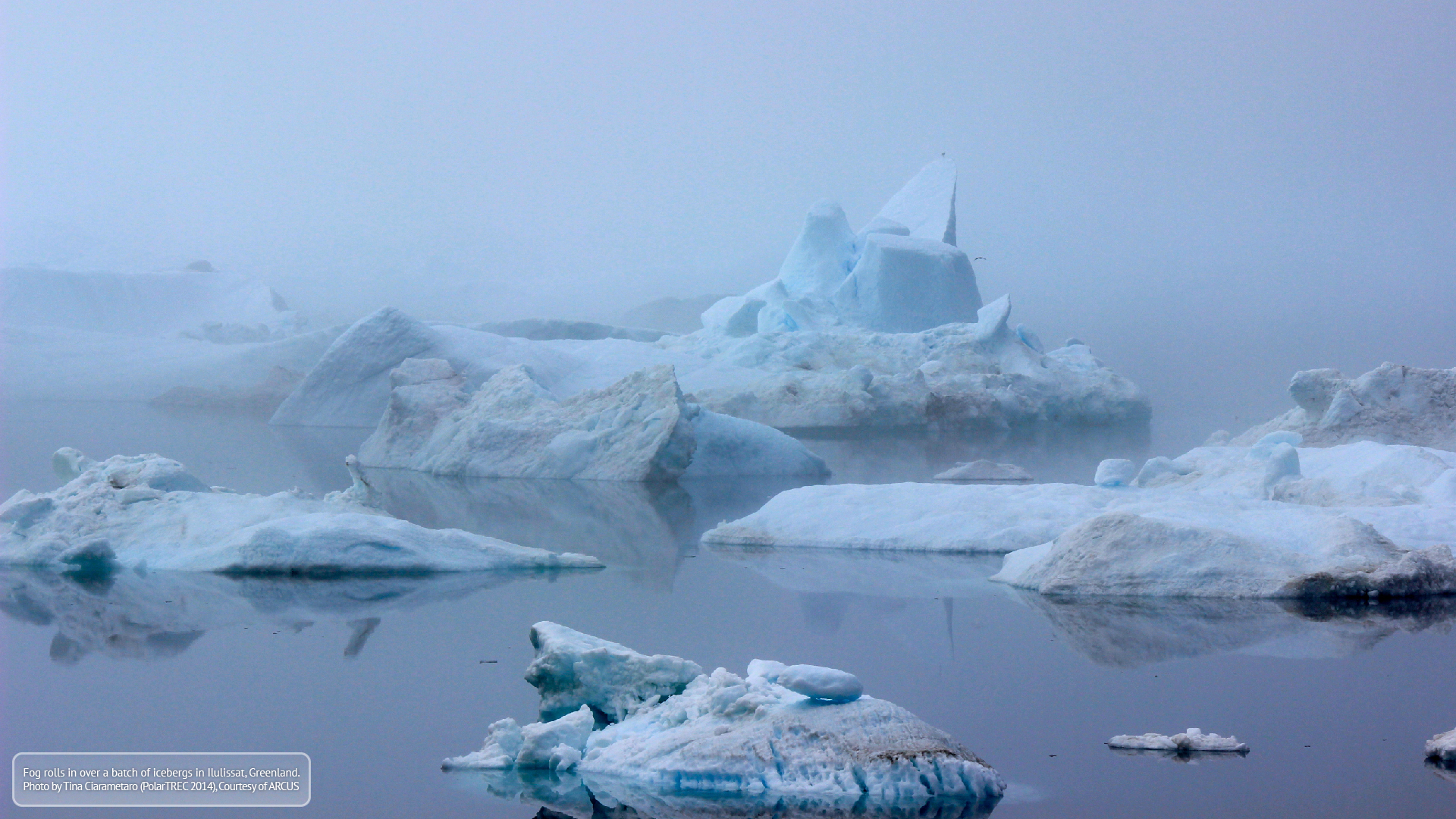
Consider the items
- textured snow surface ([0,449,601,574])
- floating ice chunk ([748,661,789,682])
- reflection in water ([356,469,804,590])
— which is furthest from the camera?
reflection in water ([356,469,804,590])

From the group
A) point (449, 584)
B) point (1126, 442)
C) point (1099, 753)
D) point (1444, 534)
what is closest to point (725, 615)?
point (449, 584)

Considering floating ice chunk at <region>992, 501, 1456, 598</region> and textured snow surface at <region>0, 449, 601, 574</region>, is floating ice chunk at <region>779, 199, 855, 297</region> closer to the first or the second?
textured snow surface at <region>0, 449, 601, 574</region>

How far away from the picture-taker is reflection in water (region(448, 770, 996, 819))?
2436 mm

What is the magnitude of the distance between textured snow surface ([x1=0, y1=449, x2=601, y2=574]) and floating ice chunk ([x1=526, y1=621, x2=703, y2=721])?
90.1 inches

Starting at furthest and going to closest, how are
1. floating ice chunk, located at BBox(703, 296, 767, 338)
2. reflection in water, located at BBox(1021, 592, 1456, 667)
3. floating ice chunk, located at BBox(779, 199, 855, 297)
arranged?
1. floating ice chunk, located at BBox(779, 199, 855, 297)
2. floating ice chunk, located at BBox(703, 296, 767, 338)
3. reflection in water, located at BBox(1021, 592, 1456, 667)

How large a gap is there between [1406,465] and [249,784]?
20.9 feet

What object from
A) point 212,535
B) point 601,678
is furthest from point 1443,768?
point 212,535

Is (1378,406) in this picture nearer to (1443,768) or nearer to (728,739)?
(1443,768)

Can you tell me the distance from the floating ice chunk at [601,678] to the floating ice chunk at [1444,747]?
5.33ft

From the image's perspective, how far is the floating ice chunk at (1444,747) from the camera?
279cm

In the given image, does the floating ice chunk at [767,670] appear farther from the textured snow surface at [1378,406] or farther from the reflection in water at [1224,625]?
the textured snow surface at [1378,406]

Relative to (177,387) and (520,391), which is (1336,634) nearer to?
(520,391)

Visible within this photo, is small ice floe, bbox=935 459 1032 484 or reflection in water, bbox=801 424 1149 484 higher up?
small ice floe, bbox=935 459 1032 484

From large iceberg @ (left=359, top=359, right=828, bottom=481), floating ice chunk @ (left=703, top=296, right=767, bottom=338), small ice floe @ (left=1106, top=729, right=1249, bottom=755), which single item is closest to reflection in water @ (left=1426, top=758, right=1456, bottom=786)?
small ice floe @ (left=1106, top=729, right=1249, bottom=755)
